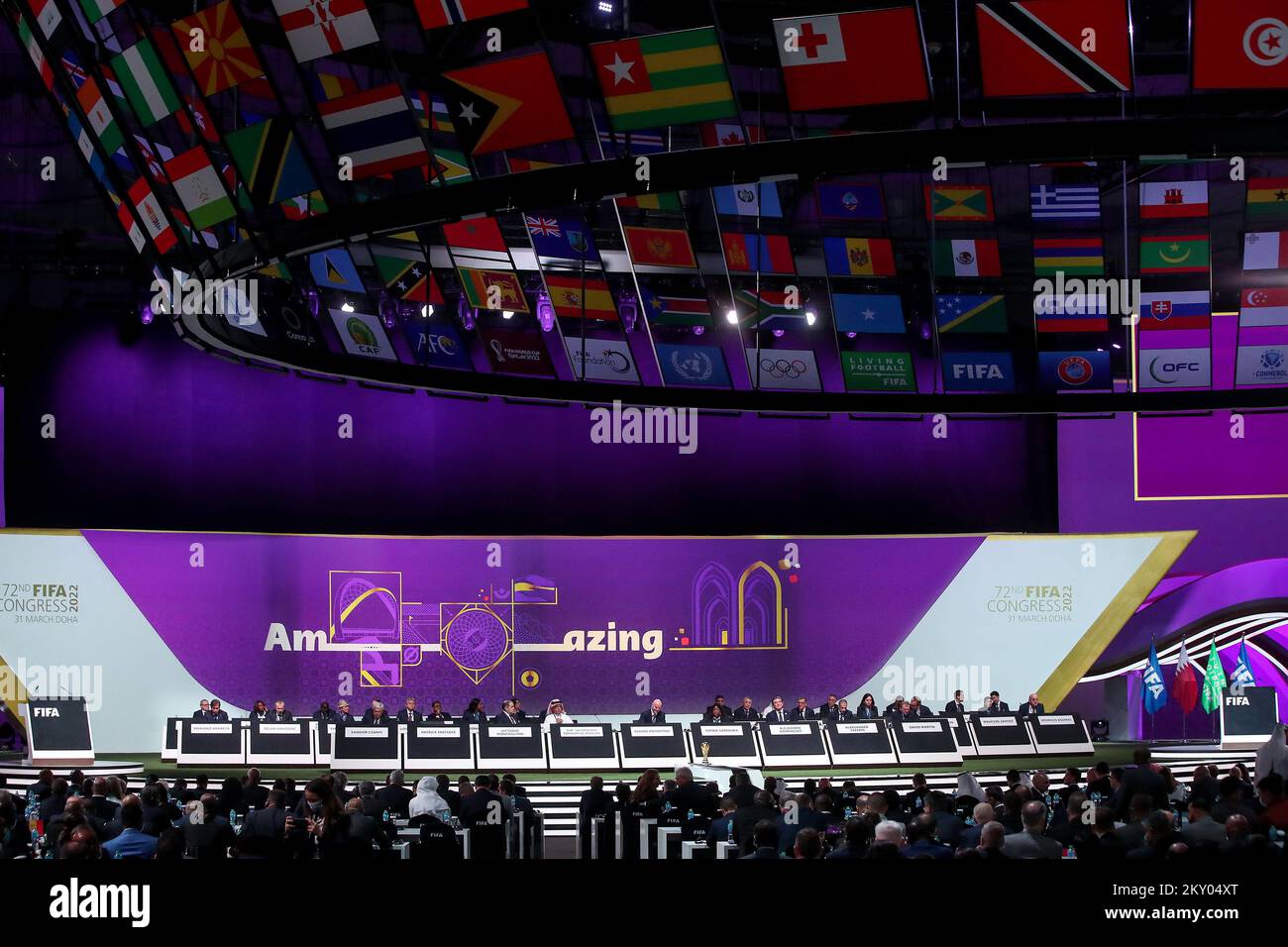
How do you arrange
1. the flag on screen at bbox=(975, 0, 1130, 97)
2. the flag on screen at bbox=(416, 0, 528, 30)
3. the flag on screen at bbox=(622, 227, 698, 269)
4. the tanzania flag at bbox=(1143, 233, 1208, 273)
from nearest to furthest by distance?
the flag on screen at bbox=(416, 0, 528, 30) → the flag on screen at bbox=(975, 0, 1130, 97) → the flag on screen at bbox=(622, 227, 698, 269) → the tanzania flag at bbox=(1143, 233, 1208, 273)

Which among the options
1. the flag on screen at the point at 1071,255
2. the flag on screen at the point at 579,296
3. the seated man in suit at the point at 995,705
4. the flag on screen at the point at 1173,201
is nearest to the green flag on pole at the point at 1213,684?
the seated man in suit at the point at 995,705

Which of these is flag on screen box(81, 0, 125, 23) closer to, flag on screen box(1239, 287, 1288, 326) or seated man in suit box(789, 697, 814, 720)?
seated man in suit box(789, 697, 814, 720)

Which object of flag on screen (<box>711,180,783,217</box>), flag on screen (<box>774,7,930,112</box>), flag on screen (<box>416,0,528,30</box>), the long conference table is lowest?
the long conference table

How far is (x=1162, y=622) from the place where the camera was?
851 inches

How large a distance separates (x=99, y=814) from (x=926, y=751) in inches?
449

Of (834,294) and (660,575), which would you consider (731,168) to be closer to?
(834,294)

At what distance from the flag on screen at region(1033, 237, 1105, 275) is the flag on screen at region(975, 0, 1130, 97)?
6.44 meters

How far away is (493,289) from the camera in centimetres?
1717

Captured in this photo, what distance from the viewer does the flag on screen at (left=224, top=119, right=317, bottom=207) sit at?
11344 mm

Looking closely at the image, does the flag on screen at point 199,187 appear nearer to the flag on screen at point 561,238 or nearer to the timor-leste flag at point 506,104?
the timor-leste flag at point 506,104

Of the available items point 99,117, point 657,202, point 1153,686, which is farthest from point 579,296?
point 1153,686

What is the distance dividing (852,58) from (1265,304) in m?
10.1

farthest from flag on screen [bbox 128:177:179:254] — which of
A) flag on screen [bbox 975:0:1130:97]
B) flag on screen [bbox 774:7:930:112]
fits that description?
flag on screen [bbox 975:0:1130:97]
